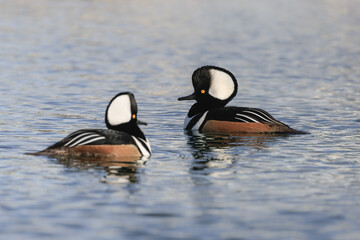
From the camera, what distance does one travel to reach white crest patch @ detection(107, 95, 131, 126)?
13258mm

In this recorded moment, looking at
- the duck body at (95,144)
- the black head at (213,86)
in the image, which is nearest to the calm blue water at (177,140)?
the duck body at (95,144)

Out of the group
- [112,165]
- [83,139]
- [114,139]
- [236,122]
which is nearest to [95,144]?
[83,139]

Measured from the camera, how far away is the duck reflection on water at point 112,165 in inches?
465

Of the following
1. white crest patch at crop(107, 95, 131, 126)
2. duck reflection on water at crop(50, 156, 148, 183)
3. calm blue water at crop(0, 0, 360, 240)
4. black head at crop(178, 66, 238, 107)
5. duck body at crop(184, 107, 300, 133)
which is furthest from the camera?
Result: black head at crop(178, 66, 238, 107)

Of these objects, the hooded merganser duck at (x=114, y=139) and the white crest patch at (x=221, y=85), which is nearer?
the hooded merganser duck at (x=114, y=139)

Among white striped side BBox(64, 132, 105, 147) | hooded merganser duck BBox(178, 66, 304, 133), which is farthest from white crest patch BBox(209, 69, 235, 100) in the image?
white striped side BBox(64, 132, 105, 147)

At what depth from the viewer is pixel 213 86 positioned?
17.5 meters

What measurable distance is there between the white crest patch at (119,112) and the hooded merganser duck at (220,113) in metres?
3.65

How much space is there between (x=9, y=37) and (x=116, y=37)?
16.4 ft

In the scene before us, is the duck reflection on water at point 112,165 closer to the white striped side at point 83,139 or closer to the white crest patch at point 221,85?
the white striped side at point 83,139

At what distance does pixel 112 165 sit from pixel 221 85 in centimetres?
540

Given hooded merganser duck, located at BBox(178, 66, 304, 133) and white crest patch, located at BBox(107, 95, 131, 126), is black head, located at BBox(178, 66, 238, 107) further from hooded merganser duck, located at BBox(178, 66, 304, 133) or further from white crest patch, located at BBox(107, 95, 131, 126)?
white crest patch, located at BBox(107, 95, 131, 126)

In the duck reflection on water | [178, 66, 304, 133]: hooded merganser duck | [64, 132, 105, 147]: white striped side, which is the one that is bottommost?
the duck reflection on water

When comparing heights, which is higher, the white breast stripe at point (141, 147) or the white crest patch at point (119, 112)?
the white crest patch at point (119, 112)
